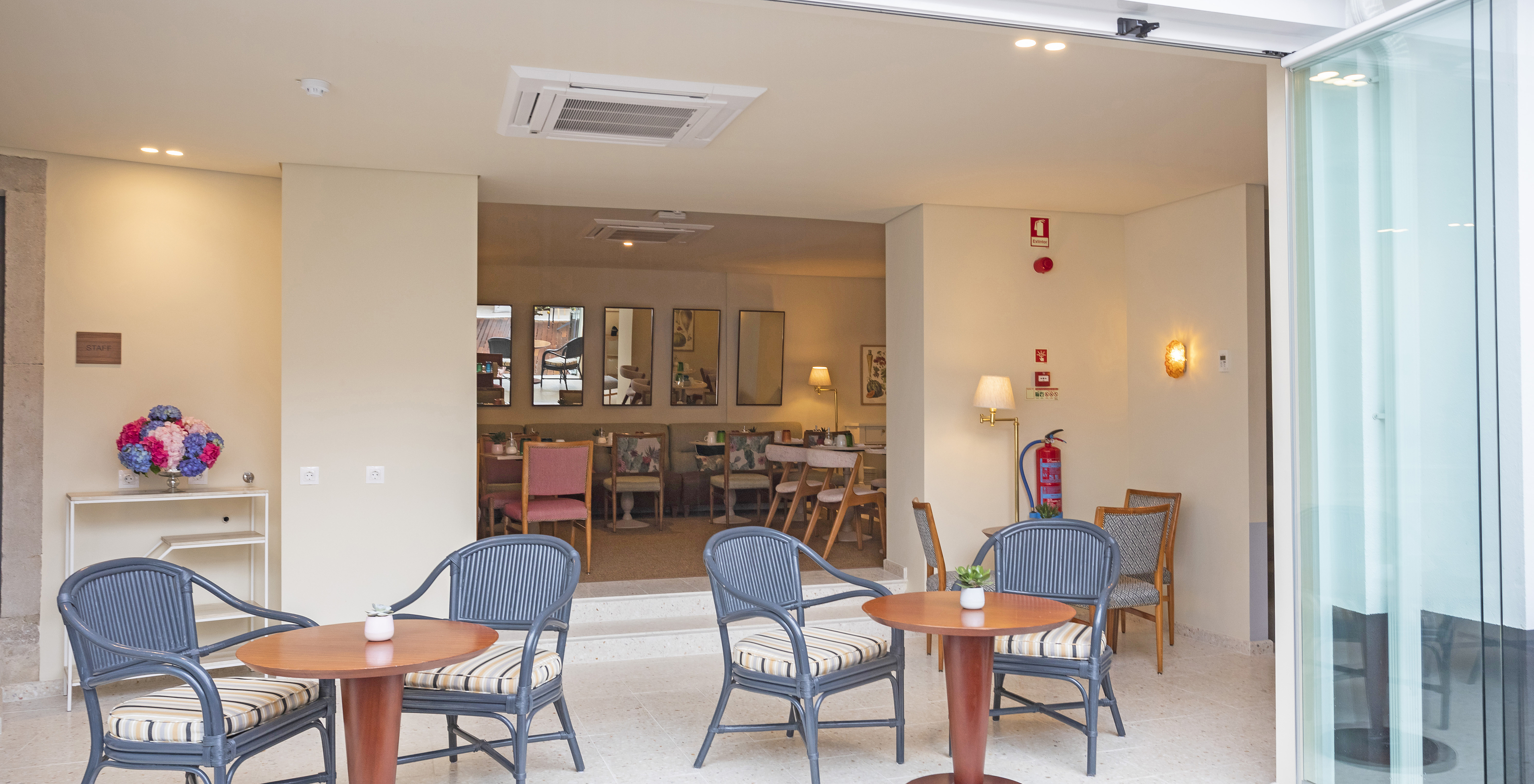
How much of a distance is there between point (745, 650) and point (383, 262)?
2.98 meters

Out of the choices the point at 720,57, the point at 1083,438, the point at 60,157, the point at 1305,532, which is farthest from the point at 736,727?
the point at 60,157

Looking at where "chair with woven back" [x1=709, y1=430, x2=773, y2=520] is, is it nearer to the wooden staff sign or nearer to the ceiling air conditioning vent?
the ceiling air conditioning vent

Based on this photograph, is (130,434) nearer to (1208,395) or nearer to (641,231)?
(641,231)

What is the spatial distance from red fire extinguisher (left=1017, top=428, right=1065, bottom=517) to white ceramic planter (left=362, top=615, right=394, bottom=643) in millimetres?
4233

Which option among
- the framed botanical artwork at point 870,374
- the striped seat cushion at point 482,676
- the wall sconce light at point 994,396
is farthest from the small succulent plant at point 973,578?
the framed botanical artwork at point 870,374

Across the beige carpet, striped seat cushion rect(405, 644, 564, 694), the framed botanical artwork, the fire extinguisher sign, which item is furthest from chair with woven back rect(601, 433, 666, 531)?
striped seat cushion rect(405, 644, 564, 694)

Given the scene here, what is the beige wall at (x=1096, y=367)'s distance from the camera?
5637 millimetres

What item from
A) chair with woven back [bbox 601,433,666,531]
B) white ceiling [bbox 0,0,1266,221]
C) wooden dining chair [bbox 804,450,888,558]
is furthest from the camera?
chair with woven back [bbox 601,433,666,531]

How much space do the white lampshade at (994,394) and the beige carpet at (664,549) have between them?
170 cm

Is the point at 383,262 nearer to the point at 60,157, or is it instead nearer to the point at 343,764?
the point at 60,157

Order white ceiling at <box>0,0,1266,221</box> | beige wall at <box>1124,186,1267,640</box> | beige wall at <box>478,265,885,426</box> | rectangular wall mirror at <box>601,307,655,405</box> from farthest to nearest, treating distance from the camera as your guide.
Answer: rectangular wall mirror at <box>601,307,655,405</box>
beige wall at <box>478,265,885,426</box>
beige wall at <box>1124,186,1267,640</box>
white ceiling at <box>0,0,1266,221</box>

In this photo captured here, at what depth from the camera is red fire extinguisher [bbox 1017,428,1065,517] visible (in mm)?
6324

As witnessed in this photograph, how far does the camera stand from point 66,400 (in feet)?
16.5

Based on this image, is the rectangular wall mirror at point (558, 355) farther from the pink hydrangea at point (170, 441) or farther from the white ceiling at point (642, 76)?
the pink hydrangea at point (170, 441)
